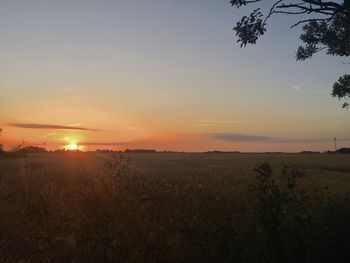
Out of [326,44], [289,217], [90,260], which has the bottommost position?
[90,260]

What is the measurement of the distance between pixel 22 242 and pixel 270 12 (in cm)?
687

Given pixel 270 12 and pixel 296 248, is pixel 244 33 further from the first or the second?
pixel 296 248

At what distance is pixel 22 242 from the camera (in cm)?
880

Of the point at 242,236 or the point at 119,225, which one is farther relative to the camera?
the point at 119,225

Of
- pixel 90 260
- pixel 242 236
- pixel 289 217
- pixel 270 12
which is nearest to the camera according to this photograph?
pixel 90 260

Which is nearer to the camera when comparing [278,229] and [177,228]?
[278,229]

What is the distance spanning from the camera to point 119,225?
28.8ft

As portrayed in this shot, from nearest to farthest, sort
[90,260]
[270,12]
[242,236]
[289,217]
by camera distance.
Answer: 1. [90,260]
2. [242,236]
3. [289,217]
4. [270,12]

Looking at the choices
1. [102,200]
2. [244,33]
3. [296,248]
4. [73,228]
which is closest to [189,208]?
[102,200]

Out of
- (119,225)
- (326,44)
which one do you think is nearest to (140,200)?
(119,225)

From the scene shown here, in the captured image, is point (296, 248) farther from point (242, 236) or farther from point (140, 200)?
point (140, 200)

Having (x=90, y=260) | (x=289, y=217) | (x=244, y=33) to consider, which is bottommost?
(x=90, y=260)

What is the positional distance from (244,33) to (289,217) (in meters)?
4.04

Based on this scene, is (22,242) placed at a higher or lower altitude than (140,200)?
lower
